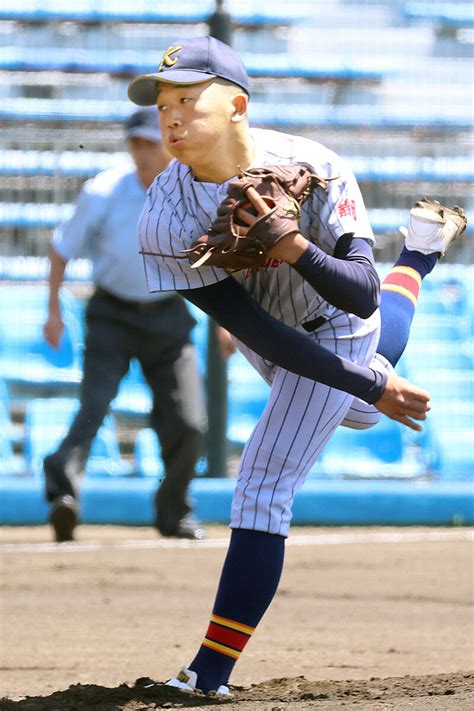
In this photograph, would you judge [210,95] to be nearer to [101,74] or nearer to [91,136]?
[91,136]

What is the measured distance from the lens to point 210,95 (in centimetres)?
315

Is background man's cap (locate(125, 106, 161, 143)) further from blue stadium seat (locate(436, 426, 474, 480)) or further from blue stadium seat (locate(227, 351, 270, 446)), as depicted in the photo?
blue stadium seat (locate(436, 426, 474, 480))

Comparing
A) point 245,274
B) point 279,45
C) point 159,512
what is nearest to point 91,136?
point 159,512

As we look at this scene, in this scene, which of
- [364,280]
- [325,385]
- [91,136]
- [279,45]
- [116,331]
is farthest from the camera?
[279,45]

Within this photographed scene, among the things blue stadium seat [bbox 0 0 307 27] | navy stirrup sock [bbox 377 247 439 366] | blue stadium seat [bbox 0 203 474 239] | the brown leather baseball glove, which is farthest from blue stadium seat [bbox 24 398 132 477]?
the brown leather baseball glove

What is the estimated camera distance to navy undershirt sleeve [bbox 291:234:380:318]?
292 centimetres

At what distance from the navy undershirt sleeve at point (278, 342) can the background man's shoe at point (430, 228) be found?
99 centimetres

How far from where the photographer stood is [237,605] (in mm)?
3250

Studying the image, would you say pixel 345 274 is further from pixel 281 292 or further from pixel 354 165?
pixel 354 165

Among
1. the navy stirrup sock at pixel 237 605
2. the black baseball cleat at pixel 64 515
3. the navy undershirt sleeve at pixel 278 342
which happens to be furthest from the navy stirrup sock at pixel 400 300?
the black baseball cleat at pixel 64 515

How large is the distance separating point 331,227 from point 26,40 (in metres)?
10.0

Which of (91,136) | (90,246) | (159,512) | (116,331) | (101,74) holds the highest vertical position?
(101,74)

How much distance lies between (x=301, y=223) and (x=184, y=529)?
13.4 ft

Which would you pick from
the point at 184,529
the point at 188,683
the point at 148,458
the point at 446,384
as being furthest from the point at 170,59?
the point at 446,384
